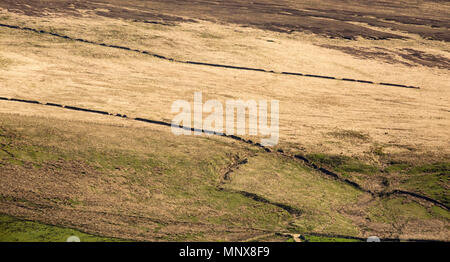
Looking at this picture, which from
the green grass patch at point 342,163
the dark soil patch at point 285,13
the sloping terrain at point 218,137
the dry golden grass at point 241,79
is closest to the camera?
the sloping terrain at point 218,137

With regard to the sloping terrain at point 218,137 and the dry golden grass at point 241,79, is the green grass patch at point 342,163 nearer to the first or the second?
the sloping terrain at point 218,137

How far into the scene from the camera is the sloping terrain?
4.89 meters

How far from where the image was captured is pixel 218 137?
625 centimetres

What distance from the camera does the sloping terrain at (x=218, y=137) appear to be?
489cm

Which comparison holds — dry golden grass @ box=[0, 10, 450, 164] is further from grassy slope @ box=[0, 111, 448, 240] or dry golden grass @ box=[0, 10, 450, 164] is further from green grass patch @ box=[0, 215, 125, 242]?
green grass patch @ box=[0, 215, 125, 242]

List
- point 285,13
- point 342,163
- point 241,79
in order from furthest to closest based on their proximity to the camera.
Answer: point 285,13
point 241,79
point 342,163

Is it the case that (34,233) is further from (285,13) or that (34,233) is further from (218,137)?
(285,13)

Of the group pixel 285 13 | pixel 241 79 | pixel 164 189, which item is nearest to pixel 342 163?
pixel 164 189

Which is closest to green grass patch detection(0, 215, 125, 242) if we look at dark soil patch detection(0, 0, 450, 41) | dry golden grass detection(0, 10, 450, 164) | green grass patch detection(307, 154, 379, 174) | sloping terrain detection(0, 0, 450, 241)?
sloping terrain detection(0, 0, 450, 241)

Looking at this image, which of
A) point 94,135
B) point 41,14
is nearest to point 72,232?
point 94,135

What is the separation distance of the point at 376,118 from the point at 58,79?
5039 mm

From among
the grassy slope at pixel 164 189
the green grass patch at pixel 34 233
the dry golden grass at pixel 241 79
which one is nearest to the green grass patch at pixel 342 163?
the dry golden grass at pixel 241 79

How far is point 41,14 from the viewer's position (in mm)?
10000
